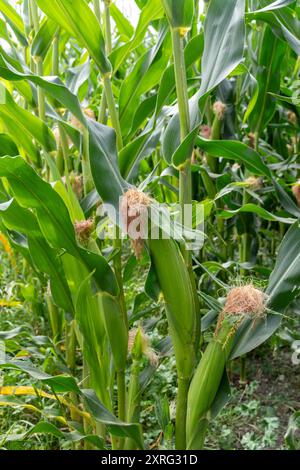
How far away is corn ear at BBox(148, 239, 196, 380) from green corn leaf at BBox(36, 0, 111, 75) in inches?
13.7

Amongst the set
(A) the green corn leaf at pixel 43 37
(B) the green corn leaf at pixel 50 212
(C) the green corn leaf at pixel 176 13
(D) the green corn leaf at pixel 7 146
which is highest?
(C) the green corn leaf at pixel 176 13

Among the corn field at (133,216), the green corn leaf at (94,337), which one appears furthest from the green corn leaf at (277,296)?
the green corn leaf at (94,337)

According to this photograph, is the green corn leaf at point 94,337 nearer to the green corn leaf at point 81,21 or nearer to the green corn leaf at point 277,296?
the green corn leaf at point 277,296

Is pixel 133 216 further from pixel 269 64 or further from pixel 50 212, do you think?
pixel 269 64

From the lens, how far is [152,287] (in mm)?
920

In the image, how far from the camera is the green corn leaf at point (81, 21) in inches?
36.7

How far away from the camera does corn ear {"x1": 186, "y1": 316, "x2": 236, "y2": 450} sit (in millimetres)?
937

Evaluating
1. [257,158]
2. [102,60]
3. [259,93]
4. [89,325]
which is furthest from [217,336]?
[259,93]

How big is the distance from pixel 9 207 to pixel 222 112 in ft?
2.73

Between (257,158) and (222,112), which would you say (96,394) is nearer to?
(257,158)

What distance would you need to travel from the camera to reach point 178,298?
913 millimetres

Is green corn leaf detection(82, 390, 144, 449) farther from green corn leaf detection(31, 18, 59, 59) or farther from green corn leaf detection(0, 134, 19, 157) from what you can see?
green corn leaf detection(31, 18, 59, 59)

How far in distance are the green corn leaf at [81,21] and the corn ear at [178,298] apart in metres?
0.35

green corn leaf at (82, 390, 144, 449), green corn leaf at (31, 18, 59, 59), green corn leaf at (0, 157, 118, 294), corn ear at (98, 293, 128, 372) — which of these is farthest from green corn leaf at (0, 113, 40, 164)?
green corn leaf at (82, 390, 144, 449)
